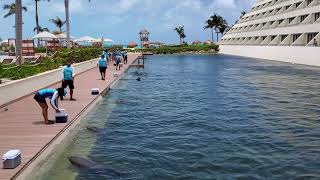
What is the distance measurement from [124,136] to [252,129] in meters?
5.26

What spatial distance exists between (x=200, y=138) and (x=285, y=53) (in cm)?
5793

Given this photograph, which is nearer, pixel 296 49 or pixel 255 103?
pixel 255 103

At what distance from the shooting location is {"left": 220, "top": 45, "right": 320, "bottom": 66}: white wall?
58178 millimetres

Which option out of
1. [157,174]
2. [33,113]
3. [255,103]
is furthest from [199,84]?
[157,174]

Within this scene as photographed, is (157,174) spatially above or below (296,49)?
below

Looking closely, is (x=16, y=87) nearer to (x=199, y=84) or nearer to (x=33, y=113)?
(x=33, y=113)

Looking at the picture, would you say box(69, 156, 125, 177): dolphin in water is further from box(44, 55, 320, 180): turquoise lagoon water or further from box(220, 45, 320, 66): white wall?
box(220, 45, 320, 66): white wall

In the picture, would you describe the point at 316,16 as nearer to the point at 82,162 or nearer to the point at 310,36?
the point at 310,36

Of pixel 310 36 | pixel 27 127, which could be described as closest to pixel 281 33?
pixel 310 36

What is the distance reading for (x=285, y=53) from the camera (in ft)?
232

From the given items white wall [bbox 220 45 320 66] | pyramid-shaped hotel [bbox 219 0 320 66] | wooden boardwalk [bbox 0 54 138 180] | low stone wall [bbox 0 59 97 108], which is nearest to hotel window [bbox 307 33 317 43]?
pyramid-shaped hotel [bbox 219 0 320 66]

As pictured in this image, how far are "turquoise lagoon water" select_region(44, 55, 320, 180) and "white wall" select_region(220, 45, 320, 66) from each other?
3071 centimetres

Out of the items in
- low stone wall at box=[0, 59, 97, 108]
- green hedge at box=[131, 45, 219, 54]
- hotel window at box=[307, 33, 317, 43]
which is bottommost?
low stone wall at box=[0, 59, 97, 108]

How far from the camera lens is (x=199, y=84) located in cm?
3759
